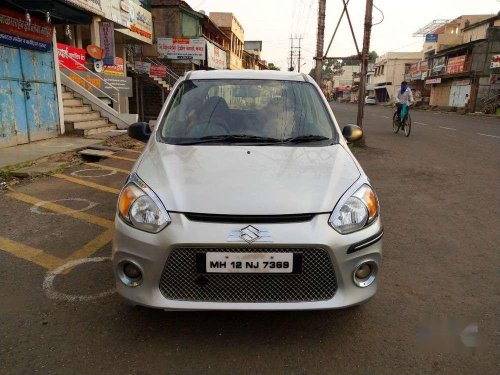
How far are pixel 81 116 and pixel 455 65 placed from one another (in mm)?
38997

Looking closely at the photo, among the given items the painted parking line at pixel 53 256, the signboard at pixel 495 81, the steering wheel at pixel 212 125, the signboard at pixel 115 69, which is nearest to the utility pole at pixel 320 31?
the signboard at pixel 115 69

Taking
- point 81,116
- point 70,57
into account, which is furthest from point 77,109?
point 70,57

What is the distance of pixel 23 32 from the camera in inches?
370

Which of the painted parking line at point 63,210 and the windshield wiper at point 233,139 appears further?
the painted parking line at point 63,210

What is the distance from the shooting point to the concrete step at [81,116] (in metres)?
11.5

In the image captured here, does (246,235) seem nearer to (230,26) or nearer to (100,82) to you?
(100,82)

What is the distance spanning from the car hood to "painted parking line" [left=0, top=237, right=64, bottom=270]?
1.42 metres

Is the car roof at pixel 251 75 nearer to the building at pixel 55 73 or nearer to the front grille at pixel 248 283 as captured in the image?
the front grille at pixel 248 283

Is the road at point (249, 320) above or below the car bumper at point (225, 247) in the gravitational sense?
below

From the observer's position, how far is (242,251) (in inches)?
88.1

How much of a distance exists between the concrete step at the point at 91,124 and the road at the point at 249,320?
7.04 metres

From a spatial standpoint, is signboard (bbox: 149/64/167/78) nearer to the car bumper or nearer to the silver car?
the silver car

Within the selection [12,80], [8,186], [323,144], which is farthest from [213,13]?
[323,144]

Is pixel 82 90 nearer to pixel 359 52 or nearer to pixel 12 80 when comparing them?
pixel 12 80
